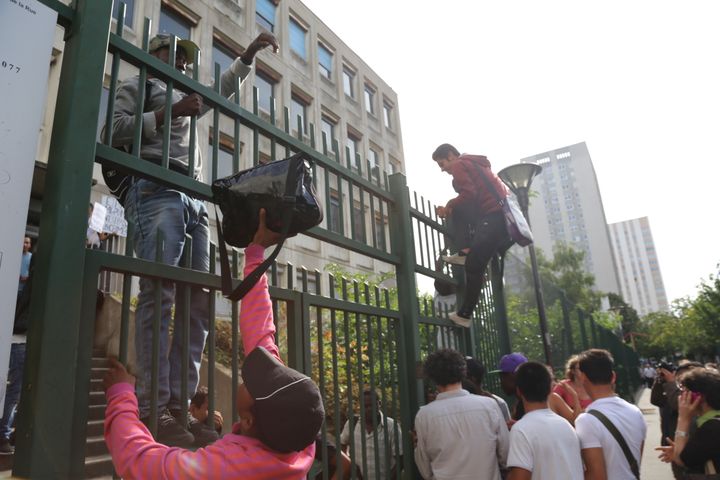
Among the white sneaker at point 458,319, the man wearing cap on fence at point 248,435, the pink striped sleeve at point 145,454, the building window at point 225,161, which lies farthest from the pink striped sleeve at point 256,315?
the building window at point 225,161

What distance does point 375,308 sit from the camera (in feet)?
11.7

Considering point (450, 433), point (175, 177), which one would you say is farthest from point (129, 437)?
point (450, 433)

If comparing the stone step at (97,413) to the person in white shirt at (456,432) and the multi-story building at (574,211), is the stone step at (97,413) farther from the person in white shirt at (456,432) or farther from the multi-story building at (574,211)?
the multi-story building at (574,211)

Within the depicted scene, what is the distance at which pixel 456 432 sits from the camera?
10.5 ft

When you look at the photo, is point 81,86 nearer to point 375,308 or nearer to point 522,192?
point 375,308

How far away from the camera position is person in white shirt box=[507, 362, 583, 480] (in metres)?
2.87

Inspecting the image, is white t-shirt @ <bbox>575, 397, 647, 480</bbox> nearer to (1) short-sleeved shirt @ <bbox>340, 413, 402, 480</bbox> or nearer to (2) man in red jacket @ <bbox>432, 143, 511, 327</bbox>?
(1) short-sleeved shirt @ <bbox>340, 413, 402, 480</bbox>

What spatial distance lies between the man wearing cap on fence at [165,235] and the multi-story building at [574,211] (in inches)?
3282

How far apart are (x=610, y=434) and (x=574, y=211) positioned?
8881cm

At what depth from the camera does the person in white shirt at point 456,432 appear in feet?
10.4

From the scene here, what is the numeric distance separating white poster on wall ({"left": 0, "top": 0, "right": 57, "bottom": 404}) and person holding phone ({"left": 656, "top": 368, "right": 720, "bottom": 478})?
3910mm

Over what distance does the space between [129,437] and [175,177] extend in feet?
3.88

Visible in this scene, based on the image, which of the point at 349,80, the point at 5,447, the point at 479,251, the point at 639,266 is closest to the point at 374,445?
the point at 479,251

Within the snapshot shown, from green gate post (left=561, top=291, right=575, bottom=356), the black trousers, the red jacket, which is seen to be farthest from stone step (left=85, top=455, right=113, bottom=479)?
green gate post (left=561, top=291, right=575, bottom=356)
